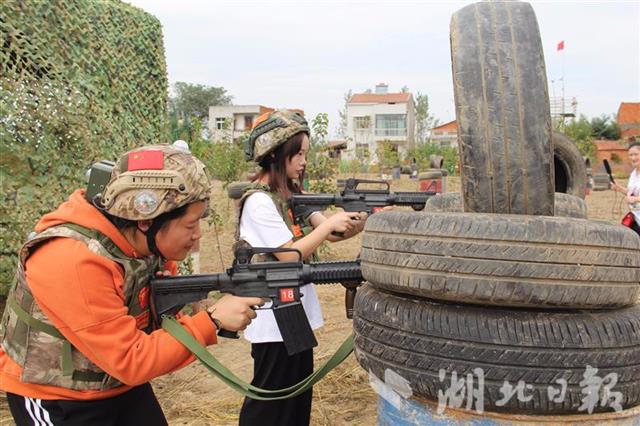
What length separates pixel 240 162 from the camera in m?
9.06

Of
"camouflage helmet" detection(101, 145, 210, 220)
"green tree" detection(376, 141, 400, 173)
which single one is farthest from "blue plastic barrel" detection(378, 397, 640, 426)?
"green tree" detection(376, 141, 400, 173)

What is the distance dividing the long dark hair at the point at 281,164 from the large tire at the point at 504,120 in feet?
3.73

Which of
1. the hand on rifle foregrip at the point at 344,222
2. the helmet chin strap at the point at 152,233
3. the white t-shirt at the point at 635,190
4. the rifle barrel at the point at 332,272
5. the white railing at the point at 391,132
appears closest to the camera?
the helmet chin strap at the point at 152,233

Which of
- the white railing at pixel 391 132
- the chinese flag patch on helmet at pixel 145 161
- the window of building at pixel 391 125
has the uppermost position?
the window of building at pixel 391 125

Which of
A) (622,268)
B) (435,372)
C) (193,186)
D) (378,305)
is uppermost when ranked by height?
(193,186)

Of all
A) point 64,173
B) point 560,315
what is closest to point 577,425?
point 560,315

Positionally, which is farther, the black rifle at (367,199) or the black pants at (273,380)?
the black rifle at (367,199)

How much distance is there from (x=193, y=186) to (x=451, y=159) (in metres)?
27.6

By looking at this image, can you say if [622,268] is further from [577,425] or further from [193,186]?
[193,186]

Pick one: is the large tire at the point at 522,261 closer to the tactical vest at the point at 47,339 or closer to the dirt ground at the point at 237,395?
the tactical vest at the point at 47,339

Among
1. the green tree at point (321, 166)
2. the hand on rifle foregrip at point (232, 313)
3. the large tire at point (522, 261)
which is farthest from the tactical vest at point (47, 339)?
the green tree at point (321, 166)

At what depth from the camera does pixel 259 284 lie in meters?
2.40

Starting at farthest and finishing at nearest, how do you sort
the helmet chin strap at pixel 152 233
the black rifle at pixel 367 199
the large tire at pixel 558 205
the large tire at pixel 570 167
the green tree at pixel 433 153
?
the green tree at pixel 433 153, the large tire at pixel 570 167, the black rifle at pixel 367 199, the large tire at pixel 558 205, the helmet chin strap at pixel 152 233

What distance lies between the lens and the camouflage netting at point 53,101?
15.4 ft
